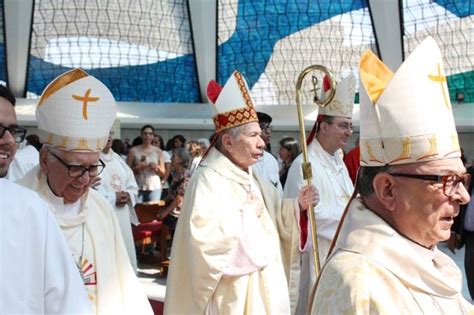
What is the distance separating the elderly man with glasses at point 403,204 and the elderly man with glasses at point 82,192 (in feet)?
4.23

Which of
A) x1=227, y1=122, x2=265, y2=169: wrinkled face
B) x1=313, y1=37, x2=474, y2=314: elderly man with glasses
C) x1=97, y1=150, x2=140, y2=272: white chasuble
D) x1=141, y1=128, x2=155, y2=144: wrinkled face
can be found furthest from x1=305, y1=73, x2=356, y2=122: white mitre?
x1=141, y1=128, x2=155, y2=144: wrinkled face

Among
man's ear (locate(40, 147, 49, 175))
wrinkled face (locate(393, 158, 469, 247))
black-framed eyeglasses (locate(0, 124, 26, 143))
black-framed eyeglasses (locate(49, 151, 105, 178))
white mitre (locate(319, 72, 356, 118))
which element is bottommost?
wrinkled face (locate(393, 158, 469, 247))

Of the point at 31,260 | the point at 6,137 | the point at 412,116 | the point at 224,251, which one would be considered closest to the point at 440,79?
the point at 412,116

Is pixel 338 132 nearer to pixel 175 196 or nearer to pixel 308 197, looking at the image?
pixel 308 197

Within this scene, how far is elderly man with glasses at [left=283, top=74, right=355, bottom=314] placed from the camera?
A: 177 inches

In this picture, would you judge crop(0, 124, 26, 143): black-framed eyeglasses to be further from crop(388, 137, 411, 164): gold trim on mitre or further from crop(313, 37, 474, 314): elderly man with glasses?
crop(388, 137, 411, 164): gold trim on mitre

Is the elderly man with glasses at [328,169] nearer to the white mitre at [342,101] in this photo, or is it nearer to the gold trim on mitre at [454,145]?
the white mitre at [342,101]

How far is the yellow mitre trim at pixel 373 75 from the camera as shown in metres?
1.86

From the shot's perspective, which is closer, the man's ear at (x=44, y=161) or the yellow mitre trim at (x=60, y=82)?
the man's ear at (x=44, y=161)

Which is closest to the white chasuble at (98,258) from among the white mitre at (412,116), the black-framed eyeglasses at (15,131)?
the black-framed eyeglasses at (15,131)

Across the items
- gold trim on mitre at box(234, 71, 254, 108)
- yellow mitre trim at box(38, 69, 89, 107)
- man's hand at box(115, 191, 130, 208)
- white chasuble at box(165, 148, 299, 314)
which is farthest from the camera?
man's hand at box(115, 191, 130, 208)

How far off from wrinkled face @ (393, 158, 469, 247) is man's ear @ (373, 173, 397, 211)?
0.01 meters

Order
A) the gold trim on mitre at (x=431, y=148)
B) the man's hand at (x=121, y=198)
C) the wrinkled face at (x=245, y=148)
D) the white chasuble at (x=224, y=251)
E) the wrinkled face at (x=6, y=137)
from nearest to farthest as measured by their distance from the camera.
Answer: the gold trim on mitre at (x=431, y=148)
the wrinkled face at (x=6, y=137)
the white chasuble at (x=224, y=251)
the wrinkled face at (x=245, y=148)
the man's hand at (x=121, y=198)

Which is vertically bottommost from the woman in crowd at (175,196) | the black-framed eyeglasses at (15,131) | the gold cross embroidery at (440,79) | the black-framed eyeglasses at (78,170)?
the woman in crowd at (175,196)
